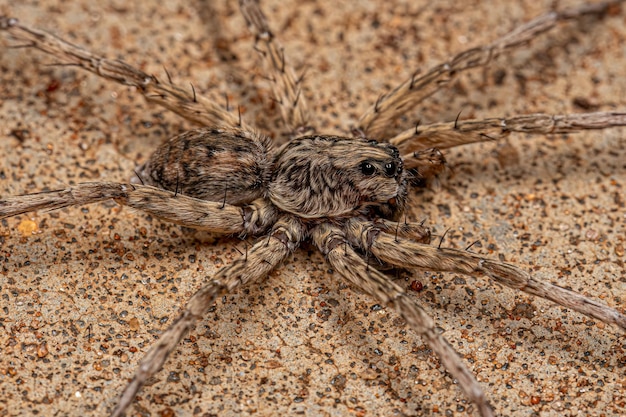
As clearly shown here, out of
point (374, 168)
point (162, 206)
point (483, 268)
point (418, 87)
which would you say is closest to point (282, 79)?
point (418, 87)

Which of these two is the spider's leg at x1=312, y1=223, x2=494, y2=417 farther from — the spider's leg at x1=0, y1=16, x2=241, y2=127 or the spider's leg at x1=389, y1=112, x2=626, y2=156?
the spider's leg at x1=0, y1=16, x2=241, y2=127

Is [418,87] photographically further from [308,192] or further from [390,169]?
[308,192]

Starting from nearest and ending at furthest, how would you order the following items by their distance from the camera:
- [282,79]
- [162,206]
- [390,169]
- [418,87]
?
[162,206]
[390,169]
[418,87]
[282,79]

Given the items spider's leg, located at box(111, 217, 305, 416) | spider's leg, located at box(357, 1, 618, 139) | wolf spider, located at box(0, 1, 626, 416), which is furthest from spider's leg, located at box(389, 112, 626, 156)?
spider's leg, located at box(111, 217, 305, 416)

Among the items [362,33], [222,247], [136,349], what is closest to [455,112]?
[362,33]

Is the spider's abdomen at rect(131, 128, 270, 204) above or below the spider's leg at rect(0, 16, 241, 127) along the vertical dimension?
below

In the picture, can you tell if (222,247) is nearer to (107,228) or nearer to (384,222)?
(107,228)

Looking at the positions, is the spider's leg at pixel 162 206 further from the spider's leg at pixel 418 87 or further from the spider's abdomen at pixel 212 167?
the spider's leg at pixel 418 87
